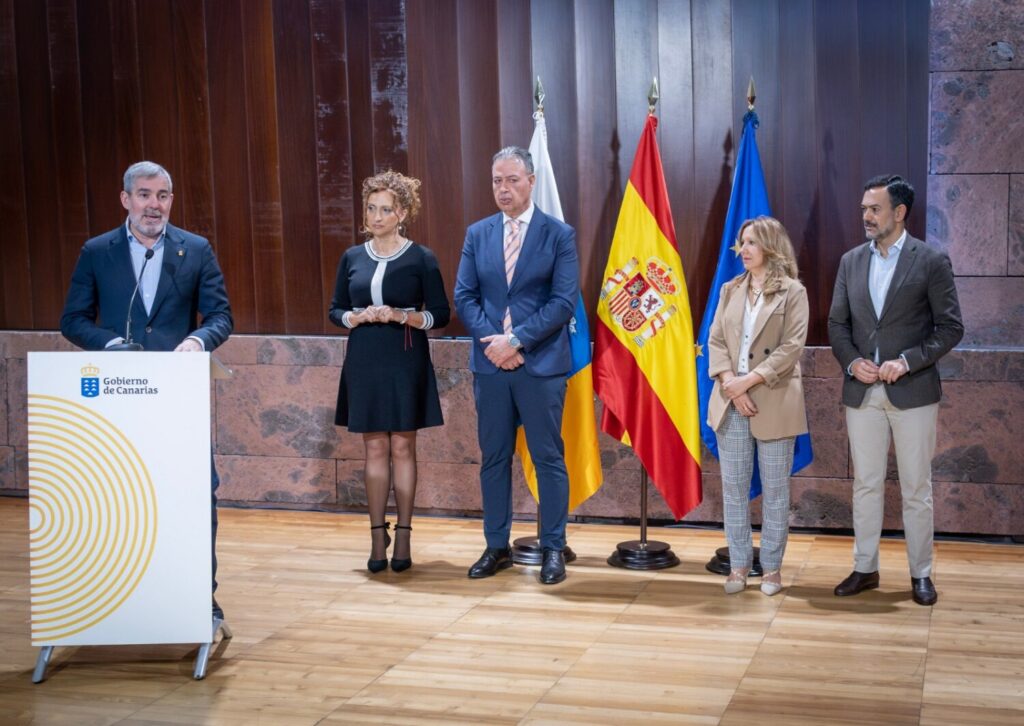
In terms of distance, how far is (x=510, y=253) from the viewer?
16.5 feet

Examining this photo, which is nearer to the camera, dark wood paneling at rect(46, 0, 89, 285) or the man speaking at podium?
the man speaking at podium

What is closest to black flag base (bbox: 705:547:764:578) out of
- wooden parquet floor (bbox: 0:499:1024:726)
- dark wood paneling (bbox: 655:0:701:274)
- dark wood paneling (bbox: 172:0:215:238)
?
wooden parquet floor (bbox: 0:499:1024:726)

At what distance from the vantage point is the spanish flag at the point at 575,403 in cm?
527

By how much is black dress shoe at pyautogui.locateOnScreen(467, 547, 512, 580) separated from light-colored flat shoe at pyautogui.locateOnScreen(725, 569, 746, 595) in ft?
3.16

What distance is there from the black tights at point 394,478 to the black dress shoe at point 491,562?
1.11ft

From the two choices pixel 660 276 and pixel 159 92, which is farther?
pixel 159 92

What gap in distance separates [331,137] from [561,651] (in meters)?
3.31

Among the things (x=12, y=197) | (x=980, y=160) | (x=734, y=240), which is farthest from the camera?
(x=12, y=197)

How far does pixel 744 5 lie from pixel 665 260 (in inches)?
55.1

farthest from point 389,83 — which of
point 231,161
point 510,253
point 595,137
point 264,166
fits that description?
point 510,253

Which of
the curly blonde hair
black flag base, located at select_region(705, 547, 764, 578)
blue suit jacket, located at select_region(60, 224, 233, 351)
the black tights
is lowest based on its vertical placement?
black flag base, located at select_region(705, 547, 764, 578)

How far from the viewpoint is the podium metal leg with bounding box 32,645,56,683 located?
3.85m

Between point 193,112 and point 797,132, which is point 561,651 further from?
point 193,112

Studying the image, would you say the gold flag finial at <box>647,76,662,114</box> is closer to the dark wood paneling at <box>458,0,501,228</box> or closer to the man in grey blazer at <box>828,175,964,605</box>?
the dark wood paneling at <box>458,0,501,228</box>
